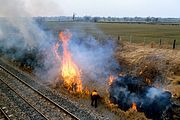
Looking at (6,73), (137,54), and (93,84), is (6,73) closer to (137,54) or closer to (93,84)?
(93,84)

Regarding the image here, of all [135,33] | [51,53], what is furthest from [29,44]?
[135,33]

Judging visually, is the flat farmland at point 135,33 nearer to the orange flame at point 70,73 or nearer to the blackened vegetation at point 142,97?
the orange flame at point 70,73

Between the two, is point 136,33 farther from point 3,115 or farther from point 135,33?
point 3,115

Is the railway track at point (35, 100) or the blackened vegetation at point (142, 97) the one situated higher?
the blackened vegetation at point (142, 97)

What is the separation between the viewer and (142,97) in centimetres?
1770

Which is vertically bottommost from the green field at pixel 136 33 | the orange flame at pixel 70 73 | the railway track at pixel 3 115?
the railway track at pixel 3 115

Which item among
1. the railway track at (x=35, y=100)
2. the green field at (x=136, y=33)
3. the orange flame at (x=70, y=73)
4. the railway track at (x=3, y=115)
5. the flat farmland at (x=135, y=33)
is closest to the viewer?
the railway track at (x=3, y=115)

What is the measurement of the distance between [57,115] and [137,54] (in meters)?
13.6

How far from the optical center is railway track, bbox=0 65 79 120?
655 inches

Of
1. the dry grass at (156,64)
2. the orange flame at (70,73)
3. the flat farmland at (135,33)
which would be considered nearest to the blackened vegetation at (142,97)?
the dry grass at (156,64)

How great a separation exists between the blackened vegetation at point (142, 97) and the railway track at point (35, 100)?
393 cm

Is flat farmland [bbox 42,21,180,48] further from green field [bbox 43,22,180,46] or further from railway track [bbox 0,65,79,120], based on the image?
railway track [bbox 0,65,79,120]

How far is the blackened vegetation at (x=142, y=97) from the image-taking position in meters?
16.3

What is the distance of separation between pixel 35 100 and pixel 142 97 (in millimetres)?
7376
